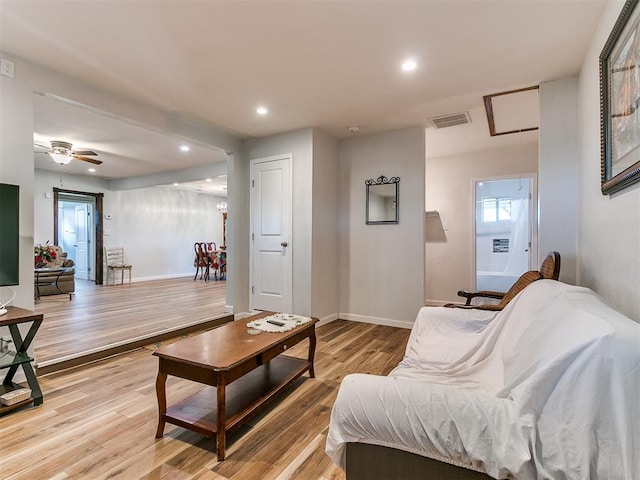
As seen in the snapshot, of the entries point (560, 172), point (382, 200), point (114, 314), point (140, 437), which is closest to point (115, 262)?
point (114, 314)

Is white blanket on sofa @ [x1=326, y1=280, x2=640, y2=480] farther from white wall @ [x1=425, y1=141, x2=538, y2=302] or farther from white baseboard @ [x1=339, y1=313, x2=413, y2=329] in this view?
white wall @ [x1=425, y1=141, x2=538, y2=302]

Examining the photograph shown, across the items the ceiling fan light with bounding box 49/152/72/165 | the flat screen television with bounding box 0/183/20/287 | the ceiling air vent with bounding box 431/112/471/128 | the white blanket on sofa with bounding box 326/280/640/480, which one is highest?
the ceiling air vent with bounding box 431/112/471/128

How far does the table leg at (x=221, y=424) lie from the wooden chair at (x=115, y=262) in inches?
282

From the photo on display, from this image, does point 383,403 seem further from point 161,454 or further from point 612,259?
point 612,259

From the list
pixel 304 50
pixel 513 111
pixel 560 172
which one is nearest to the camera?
pixel 304 50

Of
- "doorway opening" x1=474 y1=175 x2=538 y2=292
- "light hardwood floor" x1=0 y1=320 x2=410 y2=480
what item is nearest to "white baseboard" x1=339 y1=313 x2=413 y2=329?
"light hardwood floor" x1=0 y1=320 x2=410 y2=480

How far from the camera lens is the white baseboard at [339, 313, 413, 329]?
3957mm

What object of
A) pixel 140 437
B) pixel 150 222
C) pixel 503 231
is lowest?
pixel 140 437

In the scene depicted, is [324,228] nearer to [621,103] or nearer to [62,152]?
[621,103]

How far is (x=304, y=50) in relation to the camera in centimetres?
231

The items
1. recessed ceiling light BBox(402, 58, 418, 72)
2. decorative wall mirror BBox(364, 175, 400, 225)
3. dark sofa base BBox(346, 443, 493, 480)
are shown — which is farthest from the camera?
decorative wall mirror BBox(364, 175, 400, 225)

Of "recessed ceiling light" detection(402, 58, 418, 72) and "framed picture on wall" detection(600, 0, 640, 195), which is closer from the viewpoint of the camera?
"framed picture on wall" detection(600, 0, 640, 195)

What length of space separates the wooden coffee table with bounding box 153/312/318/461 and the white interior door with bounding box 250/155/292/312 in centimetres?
182

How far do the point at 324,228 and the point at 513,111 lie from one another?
251cm
